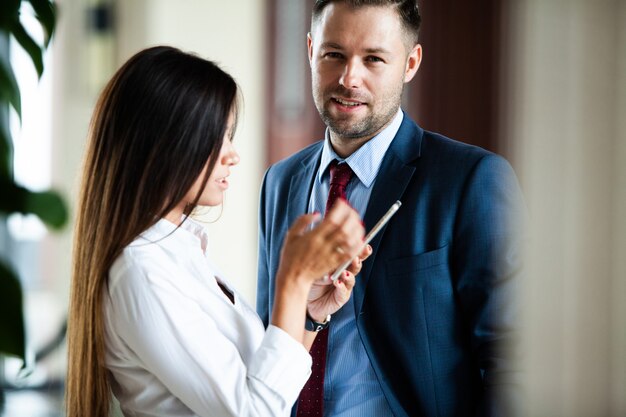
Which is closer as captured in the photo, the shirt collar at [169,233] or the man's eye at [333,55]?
the shirt collar at [169,233]

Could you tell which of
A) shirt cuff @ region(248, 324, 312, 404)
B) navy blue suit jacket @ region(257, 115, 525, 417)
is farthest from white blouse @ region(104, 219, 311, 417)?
navy blue suit jacket @ region(257, 115, 525, 417)

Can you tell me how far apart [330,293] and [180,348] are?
421 millimetres

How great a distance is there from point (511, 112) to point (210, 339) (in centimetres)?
182

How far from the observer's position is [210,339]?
3.66 ft

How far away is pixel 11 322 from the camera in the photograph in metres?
0.54

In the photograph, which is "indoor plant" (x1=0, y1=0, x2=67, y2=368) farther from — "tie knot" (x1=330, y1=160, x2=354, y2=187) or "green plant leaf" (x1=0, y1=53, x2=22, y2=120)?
"tie knot" (x1=330, y1=160, x2=354, y2=187)

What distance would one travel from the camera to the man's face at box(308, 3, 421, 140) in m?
1.61

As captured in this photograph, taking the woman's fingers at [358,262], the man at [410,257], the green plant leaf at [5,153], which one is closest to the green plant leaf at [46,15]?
the green plant leaf at [5,153]

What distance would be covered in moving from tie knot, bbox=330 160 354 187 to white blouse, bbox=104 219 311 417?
552 mm

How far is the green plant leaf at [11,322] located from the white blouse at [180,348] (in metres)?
0.55

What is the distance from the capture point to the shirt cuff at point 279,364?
112 centimetres

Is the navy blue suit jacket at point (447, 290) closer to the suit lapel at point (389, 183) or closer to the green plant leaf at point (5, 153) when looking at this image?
the suit lapel at point (389, 183)

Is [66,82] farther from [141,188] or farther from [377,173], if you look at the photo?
[141,188]

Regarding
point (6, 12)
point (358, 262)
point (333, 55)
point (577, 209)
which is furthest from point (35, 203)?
point (577, 209)
